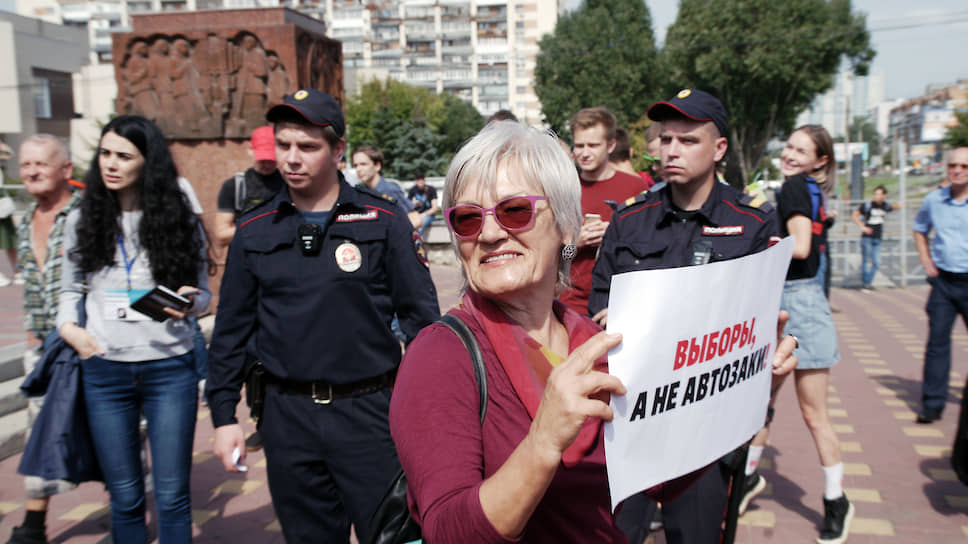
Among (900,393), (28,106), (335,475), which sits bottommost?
(900,393)

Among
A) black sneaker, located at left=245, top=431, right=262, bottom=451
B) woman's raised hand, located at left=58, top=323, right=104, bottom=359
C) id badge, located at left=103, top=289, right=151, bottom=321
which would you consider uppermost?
id badge, located at left=103, top=289, right=151, bottom=321

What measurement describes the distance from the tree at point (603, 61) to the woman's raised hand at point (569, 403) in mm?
47005

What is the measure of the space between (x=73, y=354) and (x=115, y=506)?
70 cm

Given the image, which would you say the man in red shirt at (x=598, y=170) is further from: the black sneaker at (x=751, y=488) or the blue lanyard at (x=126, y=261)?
the blue lanyard at (x=126, y=261)

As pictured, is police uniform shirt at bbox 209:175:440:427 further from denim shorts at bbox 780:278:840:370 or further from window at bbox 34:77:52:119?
window at bbox 34:77:52:119

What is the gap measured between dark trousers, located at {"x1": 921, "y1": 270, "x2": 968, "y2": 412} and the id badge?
5.80 meters

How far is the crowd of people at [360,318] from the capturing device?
1503mm

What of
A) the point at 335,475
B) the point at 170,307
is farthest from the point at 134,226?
the point at 335,475

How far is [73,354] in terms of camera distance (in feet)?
10.7

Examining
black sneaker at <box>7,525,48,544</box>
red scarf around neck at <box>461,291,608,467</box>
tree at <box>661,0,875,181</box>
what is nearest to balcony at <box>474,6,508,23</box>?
tree at <box>661,0,875,181</box>

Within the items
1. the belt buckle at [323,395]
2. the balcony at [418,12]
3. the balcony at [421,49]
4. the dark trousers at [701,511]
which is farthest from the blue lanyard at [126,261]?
the balcony at [418,12]

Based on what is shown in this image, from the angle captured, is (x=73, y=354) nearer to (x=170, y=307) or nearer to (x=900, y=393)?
(x=170, y=307)

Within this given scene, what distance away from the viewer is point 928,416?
6031 millimetres

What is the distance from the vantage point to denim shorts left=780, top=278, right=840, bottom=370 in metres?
3.98
